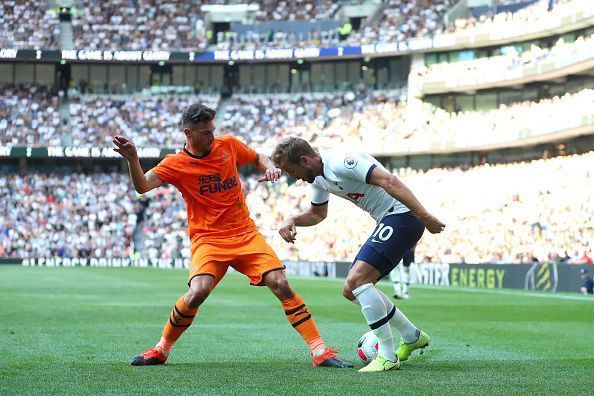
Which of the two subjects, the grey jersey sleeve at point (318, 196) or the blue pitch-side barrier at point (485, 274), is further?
the blue pitch-side barrier at point (485, 274)

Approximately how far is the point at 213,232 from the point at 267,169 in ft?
2.70

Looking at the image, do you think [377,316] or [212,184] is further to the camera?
[212,184]

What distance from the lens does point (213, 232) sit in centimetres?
1012

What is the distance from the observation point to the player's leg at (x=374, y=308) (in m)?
9.35

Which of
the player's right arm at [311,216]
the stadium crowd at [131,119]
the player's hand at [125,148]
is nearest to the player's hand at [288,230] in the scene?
the player's right arm at [311,216]

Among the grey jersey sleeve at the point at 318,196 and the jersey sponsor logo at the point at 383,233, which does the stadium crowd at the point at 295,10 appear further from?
the jersey sponsor logo at the point at 383,233

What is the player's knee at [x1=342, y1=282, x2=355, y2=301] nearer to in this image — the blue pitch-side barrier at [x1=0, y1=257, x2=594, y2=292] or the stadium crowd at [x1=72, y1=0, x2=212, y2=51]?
the blue pitch-side barrier at [x1=0, y1=257, x2=594, y2=292]

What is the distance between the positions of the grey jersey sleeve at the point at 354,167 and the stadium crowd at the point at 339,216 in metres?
28.1

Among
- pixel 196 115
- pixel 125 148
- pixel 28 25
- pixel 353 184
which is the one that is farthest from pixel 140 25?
pixel 353 184

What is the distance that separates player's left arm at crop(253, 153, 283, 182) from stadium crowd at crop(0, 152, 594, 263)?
27262 mm

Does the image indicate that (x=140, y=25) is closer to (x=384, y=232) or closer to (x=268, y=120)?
(x=268, y=120)

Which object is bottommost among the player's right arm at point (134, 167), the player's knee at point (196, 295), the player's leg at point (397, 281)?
the player's leg at point (397, 281)

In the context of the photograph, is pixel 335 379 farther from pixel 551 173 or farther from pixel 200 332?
pixel 551 173

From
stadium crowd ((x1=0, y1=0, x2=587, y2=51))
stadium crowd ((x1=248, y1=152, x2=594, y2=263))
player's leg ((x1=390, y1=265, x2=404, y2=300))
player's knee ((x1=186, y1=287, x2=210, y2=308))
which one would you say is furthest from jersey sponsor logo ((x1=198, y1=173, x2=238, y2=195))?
stadium crowd ((x1=0, y1=0, x2=587, y2=51))
